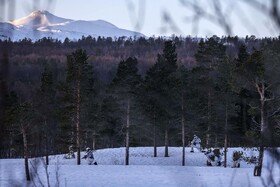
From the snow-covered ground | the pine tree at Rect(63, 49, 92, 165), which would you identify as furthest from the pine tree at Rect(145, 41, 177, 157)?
the pine tree at Rect(63, 49, 92, 165)

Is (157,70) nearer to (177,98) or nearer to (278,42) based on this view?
(177,98)

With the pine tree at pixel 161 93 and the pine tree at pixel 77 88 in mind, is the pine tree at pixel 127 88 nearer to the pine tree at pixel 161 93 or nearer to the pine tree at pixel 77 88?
the pine tree at pixel 161 93

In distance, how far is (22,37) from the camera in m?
2.28

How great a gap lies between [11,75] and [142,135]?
37.2 meters

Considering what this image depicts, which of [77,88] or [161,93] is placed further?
[161,93]

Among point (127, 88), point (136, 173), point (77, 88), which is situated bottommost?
point (136, 173)

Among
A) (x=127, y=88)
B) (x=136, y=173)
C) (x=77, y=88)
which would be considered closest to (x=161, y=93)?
(x=127, y=88)

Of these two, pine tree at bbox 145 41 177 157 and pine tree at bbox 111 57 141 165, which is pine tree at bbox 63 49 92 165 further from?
pine tree at bbox 145 41 177 157

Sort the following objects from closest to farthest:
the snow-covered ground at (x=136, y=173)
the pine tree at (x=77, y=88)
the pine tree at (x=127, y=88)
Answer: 1. the snow-covered ground at (x=136, y=173)
2. the pine tree at (x=77, y=88)
3. the pine tree at (x=127, y=88)

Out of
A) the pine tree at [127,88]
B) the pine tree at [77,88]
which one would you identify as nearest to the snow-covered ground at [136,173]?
the pine tree at [77,88]

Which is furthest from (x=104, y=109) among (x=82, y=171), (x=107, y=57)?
(x=107, y=57)

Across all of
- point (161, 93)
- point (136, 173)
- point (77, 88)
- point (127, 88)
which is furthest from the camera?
point (161, 93)

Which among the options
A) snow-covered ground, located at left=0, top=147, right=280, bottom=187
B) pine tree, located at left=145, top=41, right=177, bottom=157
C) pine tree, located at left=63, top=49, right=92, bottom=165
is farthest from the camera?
pine tree, located at left=145, top=41, right=177, bottom=157

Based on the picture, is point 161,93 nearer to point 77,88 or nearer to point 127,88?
point 127,88
